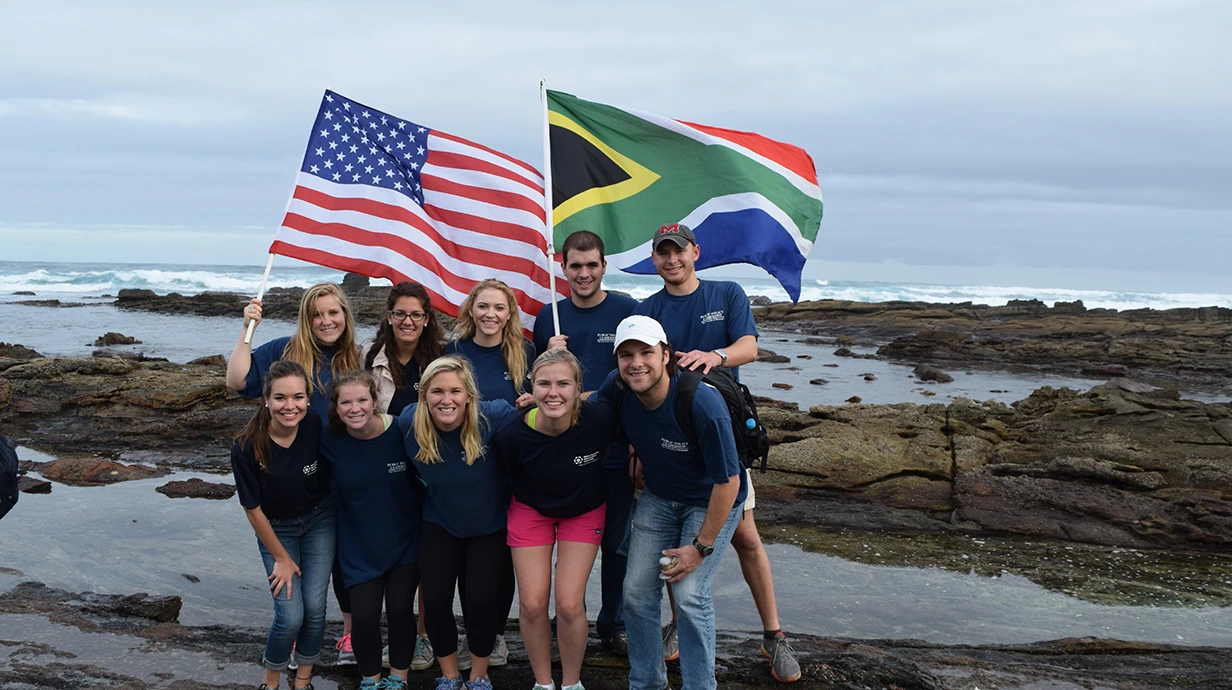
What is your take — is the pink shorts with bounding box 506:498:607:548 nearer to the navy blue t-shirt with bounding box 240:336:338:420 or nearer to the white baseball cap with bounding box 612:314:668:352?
the white baseball cap with bounding box 612:314:668:352

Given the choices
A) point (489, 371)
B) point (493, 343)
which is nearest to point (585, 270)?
point (493, 343)

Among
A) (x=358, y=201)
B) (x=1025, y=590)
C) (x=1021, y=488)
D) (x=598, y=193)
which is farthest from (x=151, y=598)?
(x=1021, y=488)

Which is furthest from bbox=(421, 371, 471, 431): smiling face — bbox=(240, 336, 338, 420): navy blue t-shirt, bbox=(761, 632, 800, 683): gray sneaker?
bbox=(761, 632, 800, 683): gray sneaker

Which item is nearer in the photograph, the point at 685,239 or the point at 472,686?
the point at 472,686

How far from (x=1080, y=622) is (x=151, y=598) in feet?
21.6

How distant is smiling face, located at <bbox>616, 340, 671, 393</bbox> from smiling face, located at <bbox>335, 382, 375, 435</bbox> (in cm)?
135

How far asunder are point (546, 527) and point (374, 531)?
2.98 ft

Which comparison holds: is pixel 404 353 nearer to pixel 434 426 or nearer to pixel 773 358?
pixel 434 426

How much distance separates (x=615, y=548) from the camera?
5.05 meters

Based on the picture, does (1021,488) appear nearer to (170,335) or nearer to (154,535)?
(154,535)

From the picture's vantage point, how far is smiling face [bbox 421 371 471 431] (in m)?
4.32

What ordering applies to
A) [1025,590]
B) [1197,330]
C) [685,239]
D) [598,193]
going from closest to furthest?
[685,239] < [598,193] < [1025,590] < [1197,330]

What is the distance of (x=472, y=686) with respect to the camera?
4516 mm

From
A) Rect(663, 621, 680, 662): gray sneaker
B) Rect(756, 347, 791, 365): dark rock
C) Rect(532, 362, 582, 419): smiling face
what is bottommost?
Rect(663, 621, 680, 662): gray sneaker
